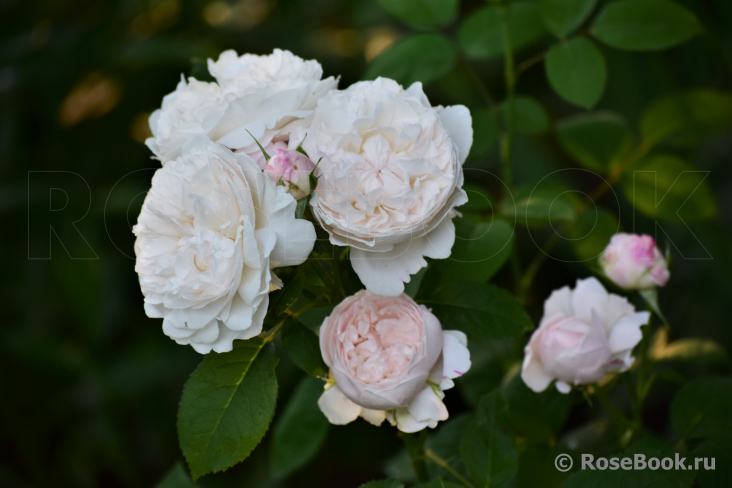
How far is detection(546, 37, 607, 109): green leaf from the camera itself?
688 mm

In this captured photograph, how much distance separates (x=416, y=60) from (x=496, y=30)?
0.14 meters

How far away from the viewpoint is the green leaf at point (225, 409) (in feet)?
1.68

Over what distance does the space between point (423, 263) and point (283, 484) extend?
1141 mm

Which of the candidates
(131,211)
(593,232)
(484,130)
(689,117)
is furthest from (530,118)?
(131,211)

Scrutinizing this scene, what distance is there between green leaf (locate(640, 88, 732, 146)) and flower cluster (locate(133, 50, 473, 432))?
58cm

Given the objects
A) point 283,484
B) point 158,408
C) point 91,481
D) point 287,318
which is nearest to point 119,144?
point 158,408

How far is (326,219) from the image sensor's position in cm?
48

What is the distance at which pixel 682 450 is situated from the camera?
2.10ft

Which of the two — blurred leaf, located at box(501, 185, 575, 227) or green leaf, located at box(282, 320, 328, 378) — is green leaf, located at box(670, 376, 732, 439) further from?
green leaf, located at box(282, 320, 328, 378)

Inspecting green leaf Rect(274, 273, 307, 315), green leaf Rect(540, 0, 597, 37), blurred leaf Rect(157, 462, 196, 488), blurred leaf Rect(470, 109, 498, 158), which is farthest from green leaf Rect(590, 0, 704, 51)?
blurred leaf Rect(157, 462, 196, 488)

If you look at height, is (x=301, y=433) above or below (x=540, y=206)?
below

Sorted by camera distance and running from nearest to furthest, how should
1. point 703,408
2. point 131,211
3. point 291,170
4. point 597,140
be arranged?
point 291,170
point 703,408
point 597,140
point 131,211

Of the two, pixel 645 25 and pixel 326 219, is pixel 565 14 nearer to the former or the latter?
pixel 645 25

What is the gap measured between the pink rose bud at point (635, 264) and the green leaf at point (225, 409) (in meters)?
0.40
